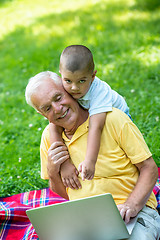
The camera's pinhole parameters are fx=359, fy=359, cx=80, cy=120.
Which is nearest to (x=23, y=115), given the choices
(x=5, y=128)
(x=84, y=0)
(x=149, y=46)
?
(x=5, y=128)

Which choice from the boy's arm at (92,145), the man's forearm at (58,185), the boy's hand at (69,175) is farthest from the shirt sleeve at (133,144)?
the man's forearm at (58,185)

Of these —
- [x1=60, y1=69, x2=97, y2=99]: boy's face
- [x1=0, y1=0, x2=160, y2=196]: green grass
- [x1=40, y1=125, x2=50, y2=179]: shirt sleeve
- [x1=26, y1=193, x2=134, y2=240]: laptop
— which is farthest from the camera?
[x1=0, y1=0, x2=160, y2=196]: green grass

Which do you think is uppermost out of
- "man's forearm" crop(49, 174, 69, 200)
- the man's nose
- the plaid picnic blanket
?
the man's nose

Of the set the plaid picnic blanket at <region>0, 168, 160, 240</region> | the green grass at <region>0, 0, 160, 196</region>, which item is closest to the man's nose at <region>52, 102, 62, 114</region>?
the plaid picnic blanket at <region>0, 168, 160, 240</region>

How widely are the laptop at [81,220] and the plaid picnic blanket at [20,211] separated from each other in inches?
28.7

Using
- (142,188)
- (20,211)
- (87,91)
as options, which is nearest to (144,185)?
(142,188)

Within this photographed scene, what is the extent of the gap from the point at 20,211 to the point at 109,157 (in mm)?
1240

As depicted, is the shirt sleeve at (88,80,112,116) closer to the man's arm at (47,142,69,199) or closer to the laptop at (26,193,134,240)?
the man's arm at (47,142,69,199)

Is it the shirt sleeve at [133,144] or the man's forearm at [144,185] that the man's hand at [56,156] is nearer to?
the shirt sleeve at [133,144]

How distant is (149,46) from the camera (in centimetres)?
591

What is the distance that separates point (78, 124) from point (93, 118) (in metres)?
0.17

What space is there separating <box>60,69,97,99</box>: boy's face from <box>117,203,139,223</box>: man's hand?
780 mm

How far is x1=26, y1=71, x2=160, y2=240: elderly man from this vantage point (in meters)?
2.38

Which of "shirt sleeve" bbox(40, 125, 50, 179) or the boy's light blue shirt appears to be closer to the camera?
the boy's light blue shirt
